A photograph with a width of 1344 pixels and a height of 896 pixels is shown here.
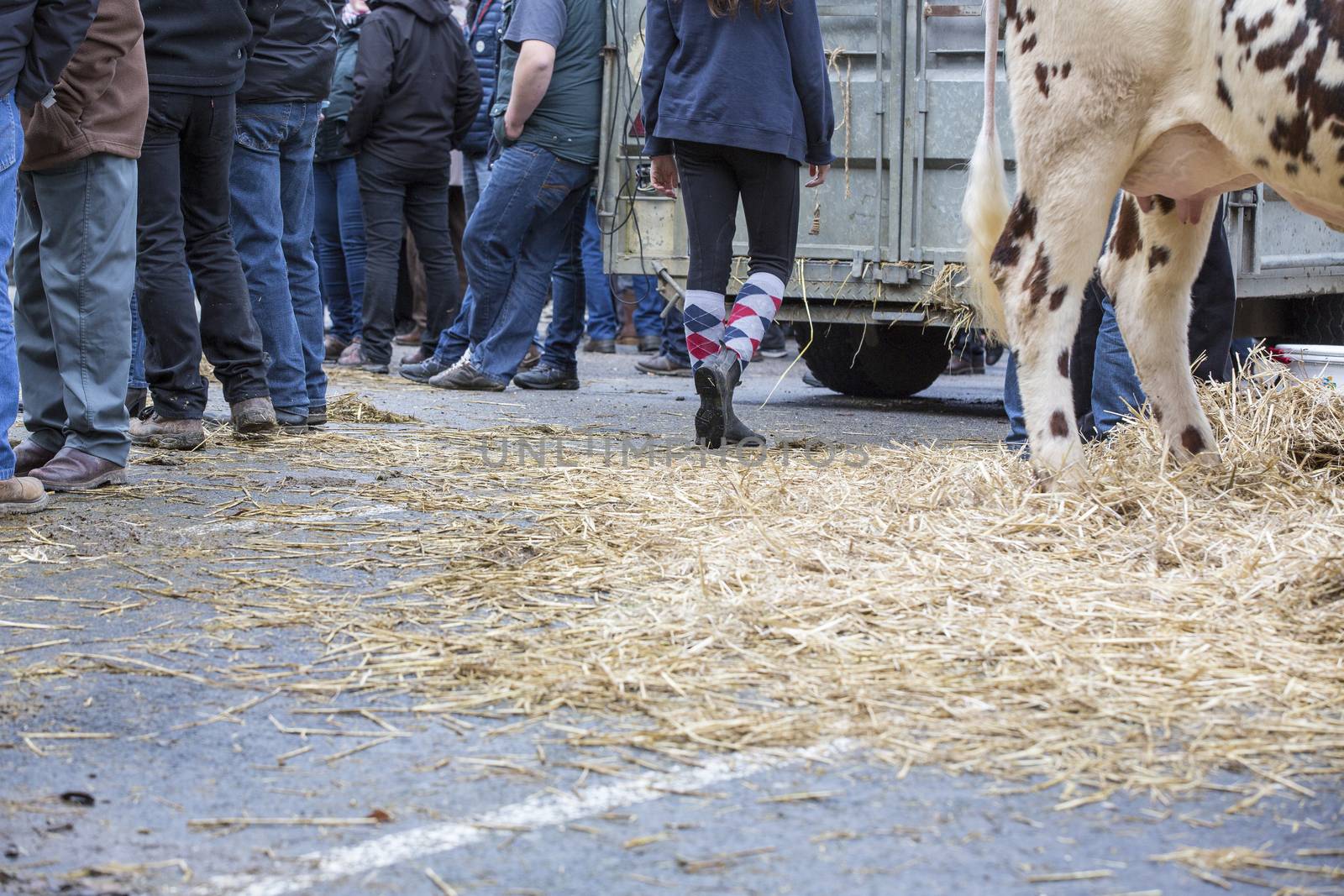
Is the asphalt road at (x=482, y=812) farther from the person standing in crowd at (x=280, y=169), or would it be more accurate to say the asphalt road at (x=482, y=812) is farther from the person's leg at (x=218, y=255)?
the person standing in crowd at (x=280, y=169)

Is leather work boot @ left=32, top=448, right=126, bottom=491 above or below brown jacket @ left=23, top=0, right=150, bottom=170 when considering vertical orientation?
below

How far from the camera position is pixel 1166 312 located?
14.9 ft

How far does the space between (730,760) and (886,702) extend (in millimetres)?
352

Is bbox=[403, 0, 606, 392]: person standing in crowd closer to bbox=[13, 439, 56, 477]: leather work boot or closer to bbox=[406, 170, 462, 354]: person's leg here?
bbox=[406, 170, 462, 354]: person's leg

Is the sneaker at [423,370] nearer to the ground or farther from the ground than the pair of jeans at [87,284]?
nearer to the ground

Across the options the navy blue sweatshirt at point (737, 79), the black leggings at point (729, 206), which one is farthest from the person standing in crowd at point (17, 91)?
the black leggings at point (729, 206)

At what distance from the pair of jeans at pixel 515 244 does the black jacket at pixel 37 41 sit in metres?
3.72

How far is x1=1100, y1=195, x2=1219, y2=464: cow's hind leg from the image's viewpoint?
14.7 ft

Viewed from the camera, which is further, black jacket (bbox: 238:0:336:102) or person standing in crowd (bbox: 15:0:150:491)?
black jacket (bbox: 238:0:336:102)

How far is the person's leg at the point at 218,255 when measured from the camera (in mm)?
5418

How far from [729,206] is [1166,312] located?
1803mm

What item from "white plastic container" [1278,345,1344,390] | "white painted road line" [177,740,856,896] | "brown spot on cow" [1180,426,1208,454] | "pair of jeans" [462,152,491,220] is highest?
"pair of jeans" [462,152,491,220]

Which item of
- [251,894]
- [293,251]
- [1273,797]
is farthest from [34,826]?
[293,251]

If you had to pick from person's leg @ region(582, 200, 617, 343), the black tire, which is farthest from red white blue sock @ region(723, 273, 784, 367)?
person's leg @ region(582, 200, 617, 343)
